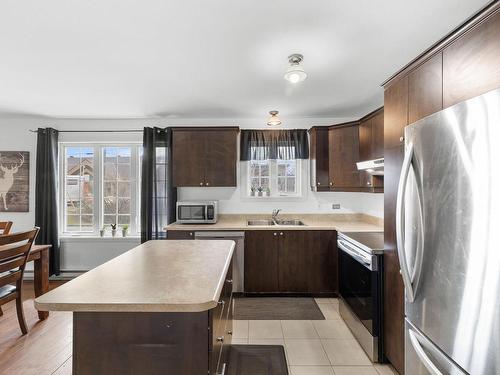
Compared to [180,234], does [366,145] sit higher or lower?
higher

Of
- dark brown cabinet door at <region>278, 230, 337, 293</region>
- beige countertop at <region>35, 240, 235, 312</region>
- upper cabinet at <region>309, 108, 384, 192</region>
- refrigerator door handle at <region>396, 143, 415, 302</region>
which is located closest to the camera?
beige countertop at <region>35, 240, 235, 312</region>

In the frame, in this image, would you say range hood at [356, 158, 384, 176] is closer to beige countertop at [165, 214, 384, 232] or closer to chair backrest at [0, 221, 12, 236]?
beige countertop at [165, 214, 384, 232]

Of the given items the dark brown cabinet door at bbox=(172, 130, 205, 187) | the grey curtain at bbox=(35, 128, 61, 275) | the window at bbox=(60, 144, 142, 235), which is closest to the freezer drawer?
the dark brown cabinet door at bbox=(172, 130, 205, 187)

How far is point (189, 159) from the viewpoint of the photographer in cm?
367

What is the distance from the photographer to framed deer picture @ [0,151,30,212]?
3994mm

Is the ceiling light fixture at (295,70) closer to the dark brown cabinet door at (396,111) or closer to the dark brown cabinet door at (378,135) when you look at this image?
the dark brown cabinet door at (396,111)

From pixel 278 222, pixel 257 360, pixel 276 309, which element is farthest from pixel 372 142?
pixel 257 360

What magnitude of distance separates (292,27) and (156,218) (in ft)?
9.81

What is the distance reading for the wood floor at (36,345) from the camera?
2.04m

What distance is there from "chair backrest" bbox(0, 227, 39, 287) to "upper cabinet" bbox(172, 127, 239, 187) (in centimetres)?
173

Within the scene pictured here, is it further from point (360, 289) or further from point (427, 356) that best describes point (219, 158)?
point (427, 356)

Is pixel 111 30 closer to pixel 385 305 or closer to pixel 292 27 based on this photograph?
pixel 292 27

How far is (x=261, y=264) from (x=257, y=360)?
125 cm

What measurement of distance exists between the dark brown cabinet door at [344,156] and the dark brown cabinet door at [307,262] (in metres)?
0.70
